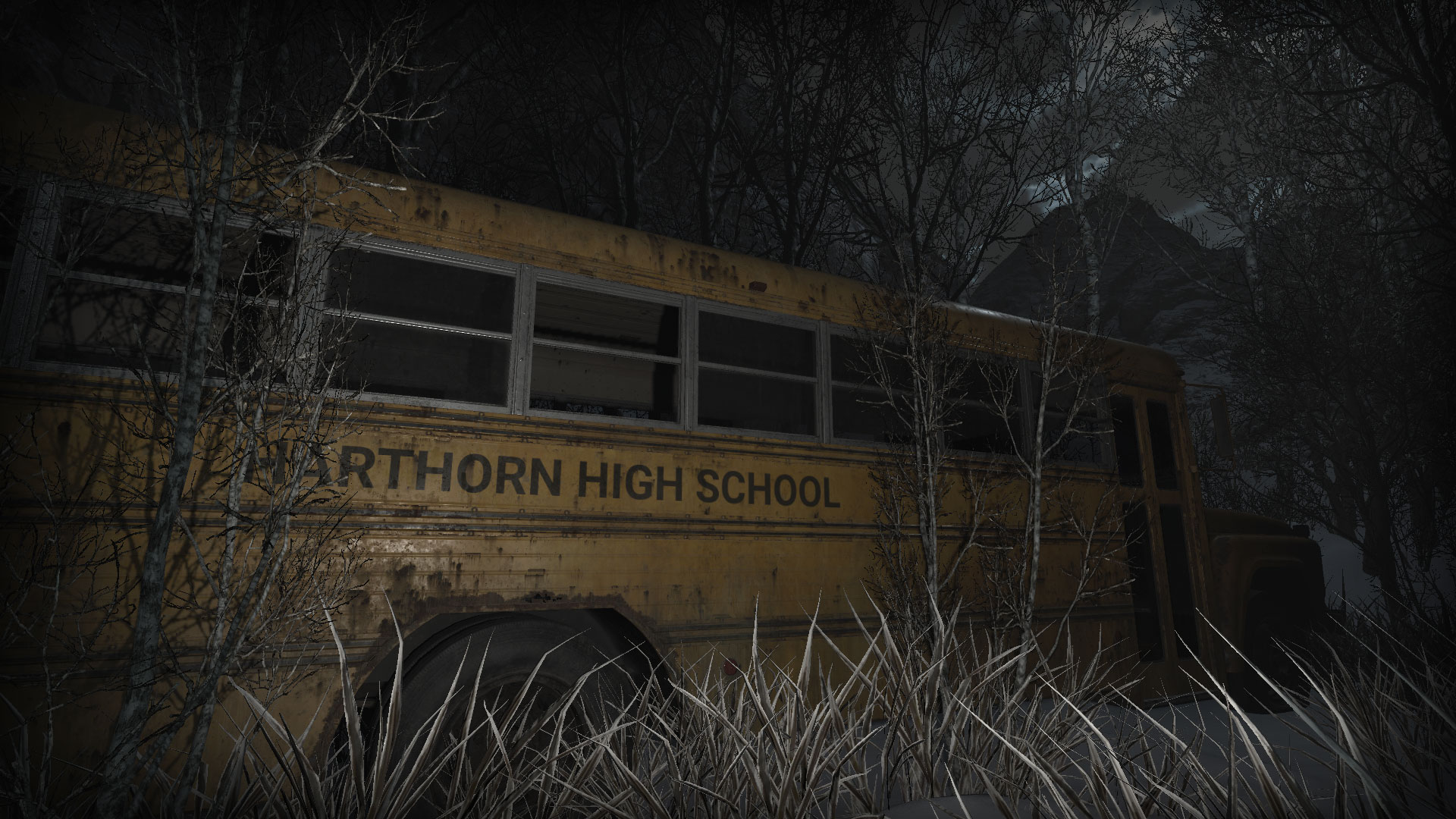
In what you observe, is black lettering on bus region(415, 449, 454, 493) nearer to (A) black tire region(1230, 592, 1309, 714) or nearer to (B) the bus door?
(B) the bus door

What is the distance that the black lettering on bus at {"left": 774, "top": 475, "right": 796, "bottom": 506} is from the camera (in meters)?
3.99

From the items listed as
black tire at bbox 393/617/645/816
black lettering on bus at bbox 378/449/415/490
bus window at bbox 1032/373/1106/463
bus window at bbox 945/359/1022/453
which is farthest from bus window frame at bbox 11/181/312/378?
bus window at bbox 1032/373/1106/463

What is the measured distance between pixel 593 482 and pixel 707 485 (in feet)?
1.97

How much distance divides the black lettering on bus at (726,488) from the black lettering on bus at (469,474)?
1.17 m

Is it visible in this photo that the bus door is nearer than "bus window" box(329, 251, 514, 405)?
No

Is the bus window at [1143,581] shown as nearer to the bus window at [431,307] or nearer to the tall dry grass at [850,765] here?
the tall dry grass at [850,765]

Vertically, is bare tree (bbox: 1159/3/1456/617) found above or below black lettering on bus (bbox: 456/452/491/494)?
above

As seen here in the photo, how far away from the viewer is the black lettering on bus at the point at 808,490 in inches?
161

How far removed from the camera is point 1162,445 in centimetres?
596

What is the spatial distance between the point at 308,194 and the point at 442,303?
0.67 metres

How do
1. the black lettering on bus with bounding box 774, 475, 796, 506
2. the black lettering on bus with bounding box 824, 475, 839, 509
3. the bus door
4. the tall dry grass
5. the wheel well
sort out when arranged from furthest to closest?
the bus door < the black lettering on bus with bounding box 824, 475, 839, 509 < the black lettering on bus with bounding box 774, 475, 796, 506 < the wheel well < the tall dry grass

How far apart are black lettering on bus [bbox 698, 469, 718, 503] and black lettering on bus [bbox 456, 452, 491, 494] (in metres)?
1.03

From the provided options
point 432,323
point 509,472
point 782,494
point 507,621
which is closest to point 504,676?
point 507,621

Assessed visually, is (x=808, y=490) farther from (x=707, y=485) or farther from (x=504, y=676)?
(x=504, y=676)
